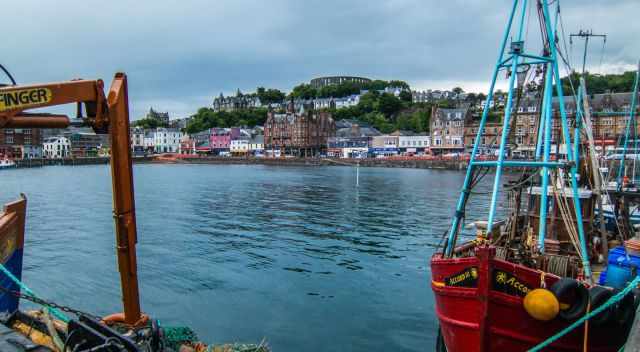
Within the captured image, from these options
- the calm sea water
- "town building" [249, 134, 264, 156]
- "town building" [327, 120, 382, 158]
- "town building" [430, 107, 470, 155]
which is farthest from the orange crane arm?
"town building" [249, 134, 264, 156]

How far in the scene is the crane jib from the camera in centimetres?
722

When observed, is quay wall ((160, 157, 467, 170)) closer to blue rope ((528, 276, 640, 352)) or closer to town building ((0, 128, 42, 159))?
town building ((0, 128, 42, 159))

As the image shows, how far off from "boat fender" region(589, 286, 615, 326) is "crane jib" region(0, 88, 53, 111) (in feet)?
A: 32.8

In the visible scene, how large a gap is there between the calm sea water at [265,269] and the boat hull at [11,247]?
558 centimetres

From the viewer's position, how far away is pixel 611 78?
527 ft

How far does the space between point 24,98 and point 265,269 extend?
16780 millimetres

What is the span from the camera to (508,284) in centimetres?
970

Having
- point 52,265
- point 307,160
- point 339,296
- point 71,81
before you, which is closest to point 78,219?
point 52,265

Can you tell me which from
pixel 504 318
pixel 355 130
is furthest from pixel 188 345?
pixel 355 130

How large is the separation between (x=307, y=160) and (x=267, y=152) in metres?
33.9

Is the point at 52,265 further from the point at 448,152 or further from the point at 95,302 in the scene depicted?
the point at 448,152

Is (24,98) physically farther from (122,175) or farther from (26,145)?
(26,145)

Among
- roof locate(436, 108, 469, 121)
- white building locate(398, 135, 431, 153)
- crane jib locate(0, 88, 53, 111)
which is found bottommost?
white building locate(398, 135, 431, 153)

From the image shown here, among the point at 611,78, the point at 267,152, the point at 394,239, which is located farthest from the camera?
the point at 267,152
